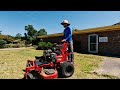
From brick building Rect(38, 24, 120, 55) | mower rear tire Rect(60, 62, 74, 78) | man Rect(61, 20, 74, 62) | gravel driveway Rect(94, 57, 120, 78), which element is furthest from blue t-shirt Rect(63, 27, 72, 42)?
brick building Rect(38, 24, 120, 55)

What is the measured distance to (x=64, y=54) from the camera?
6.74 meters

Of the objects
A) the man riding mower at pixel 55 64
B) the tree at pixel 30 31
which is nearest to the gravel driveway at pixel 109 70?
the man riding mower at pixel 55 64

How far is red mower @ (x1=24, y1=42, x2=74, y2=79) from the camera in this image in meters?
5.84

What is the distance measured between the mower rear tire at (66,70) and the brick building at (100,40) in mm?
8303

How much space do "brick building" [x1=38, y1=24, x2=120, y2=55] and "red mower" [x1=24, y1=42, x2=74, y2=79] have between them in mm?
8109

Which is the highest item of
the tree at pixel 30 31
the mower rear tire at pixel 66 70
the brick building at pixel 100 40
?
the tree at pixel 30 31

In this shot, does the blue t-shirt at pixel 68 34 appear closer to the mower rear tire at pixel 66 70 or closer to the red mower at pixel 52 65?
the red mower at pixel 52 65

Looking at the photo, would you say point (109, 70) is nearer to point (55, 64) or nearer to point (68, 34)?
point (68, 34)

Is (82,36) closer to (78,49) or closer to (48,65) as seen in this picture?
(78,49)

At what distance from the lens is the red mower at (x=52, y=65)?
584 centimetres

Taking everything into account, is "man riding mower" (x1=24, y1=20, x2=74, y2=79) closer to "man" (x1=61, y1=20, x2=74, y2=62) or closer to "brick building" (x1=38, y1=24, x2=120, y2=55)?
"man" (x1=61, y1=20, x2=74, y2=62)
